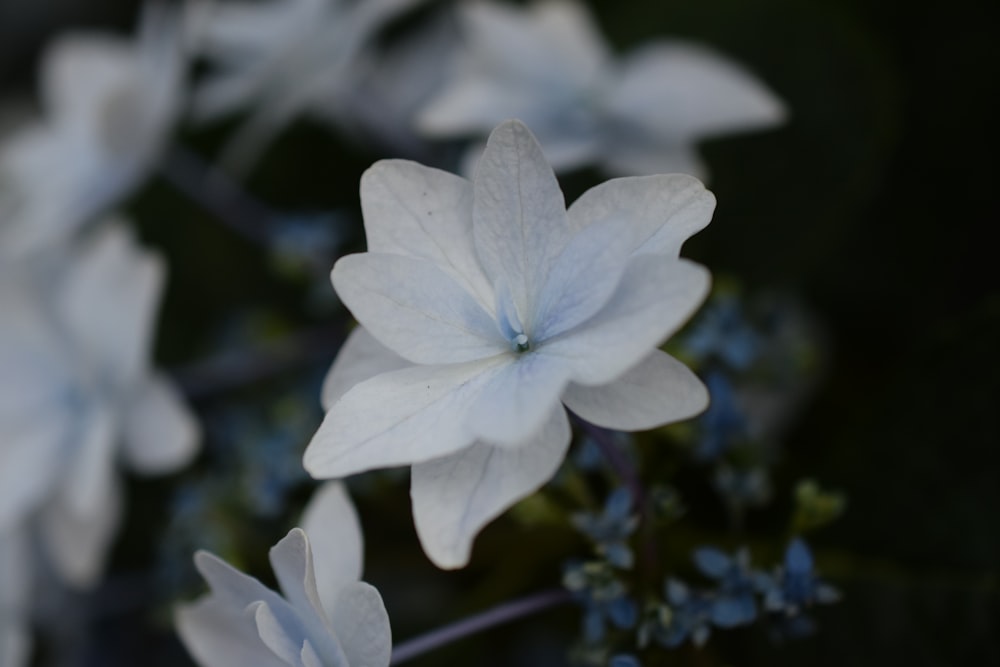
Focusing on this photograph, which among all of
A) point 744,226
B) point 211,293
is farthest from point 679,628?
point 211,293

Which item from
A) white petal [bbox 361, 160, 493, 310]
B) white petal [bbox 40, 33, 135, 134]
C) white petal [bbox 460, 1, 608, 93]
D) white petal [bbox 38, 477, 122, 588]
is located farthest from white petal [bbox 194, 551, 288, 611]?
white petal [bbox 40, 33, 135, 134]

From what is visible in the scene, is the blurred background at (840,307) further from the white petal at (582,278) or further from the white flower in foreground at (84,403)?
the white petal at (582,278)

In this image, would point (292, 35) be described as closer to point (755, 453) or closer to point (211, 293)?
point (211, 293)

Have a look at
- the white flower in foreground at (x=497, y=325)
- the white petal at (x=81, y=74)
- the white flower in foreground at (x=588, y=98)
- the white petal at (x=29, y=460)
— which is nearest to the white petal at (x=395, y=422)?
the white flower in foreground at (x=497, y=325)

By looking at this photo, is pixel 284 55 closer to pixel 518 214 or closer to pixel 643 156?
pixel 643 156

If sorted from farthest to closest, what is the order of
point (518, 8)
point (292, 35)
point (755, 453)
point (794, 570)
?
point (518, 8) → point (292, 35) → point (755, 453) → point (794, 570)

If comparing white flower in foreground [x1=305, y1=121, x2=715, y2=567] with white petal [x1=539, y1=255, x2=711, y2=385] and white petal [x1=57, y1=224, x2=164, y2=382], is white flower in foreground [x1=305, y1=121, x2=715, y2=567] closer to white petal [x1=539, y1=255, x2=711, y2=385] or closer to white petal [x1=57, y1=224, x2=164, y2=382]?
white petal [x1=539, y1=255, x2=711, y2=385]

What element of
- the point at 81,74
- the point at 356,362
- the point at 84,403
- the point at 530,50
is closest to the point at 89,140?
the point at 81,74
